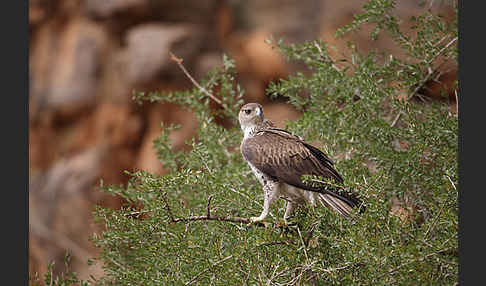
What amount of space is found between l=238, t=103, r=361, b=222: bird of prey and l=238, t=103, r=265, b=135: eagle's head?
14 cm

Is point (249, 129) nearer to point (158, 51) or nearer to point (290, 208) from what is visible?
point (290, 208)

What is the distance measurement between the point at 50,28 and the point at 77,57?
77 centimetres

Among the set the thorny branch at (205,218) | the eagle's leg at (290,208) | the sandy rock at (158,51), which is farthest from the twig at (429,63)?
the sandy rock at (158,51)

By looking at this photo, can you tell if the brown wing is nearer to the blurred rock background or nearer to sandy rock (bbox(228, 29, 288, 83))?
the blurred rock background

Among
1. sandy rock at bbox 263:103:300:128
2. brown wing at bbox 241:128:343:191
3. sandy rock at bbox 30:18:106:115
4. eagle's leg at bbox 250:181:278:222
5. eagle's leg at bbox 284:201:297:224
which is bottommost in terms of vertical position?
sandy rock at bbox 263:103:300:128

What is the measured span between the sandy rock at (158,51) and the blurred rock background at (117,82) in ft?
0.04

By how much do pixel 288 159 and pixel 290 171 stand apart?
6 centimetres

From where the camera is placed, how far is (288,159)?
7.67ft

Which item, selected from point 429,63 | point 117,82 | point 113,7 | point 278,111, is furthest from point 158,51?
point 429,63

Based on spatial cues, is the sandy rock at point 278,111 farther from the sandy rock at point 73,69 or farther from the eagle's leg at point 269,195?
the eagle's leg at point 269,195

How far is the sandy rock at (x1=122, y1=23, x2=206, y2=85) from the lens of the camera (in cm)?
654

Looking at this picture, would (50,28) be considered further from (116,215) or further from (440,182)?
(440,182)

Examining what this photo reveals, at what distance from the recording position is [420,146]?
7.71 ft

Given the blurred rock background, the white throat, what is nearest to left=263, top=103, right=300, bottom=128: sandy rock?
the blurred rock background
